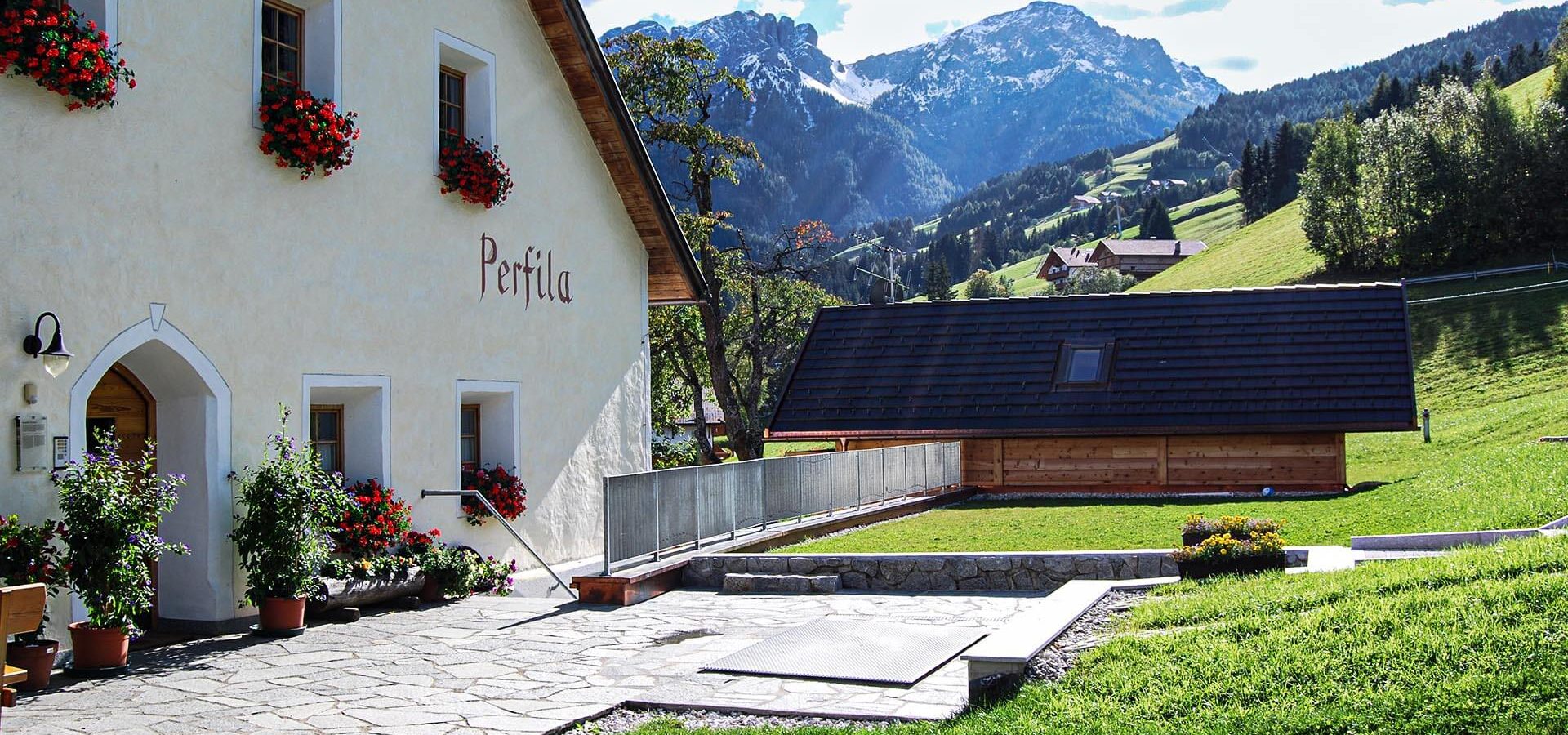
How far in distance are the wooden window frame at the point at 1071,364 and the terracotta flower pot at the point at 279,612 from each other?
60.1 feet

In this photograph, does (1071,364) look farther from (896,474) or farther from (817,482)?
(817,482)

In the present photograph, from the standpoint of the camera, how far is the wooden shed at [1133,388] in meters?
24.4

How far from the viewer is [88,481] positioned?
29.4 ft

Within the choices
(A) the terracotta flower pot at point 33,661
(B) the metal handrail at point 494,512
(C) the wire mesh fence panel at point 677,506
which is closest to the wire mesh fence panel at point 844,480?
(C) the wire mesh fence panel at point 677,506

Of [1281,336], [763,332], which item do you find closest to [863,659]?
[1281,336]

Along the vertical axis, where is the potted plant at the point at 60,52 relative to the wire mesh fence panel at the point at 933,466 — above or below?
above

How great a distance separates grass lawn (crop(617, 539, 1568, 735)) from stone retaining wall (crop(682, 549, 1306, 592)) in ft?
13.6

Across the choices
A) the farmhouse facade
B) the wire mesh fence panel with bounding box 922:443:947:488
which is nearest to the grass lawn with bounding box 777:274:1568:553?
the wire mesh fence panel with bounding box 922:443:947:488

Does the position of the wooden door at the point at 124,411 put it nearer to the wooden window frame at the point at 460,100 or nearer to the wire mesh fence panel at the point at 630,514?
the wire mesh fence panel at the point at 630,514

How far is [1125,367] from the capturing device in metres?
26.4

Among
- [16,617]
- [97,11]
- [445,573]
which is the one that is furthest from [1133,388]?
[16,617]

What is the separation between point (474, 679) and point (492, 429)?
22.6 ft

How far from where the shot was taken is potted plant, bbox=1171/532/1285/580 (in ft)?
32.6

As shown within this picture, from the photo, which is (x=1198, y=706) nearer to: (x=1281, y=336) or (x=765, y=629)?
(x=765, y=629)
